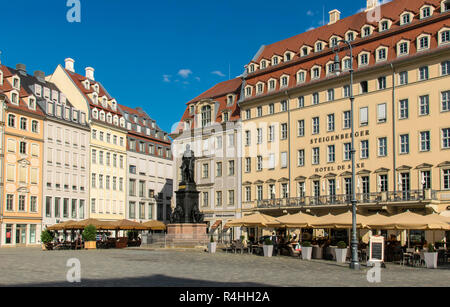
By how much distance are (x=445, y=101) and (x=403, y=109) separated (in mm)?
3743

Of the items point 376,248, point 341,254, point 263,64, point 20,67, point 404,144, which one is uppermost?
point 20,67

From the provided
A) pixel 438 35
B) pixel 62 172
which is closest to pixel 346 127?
pixel 438 35

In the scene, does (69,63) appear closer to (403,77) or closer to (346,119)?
(346,119)

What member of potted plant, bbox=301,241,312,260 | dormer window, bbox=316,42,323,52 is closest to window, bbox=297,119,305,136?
dormer window, bbox=316,42,323,52

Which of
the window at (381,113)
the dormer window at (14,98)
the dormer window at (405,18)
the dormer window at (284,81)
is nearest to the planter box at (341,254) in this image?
the window at (381,113)

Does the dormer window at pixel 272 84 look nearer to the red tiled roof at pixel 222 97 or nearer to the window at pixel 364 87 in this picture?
the red tiled roof at pixel 222 97

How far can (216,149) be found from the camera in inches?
2598

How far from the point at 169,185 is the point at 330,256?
5719 centimetres

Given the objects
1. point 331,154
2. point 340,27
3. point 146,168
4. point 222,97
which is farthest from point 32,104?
point 340,27

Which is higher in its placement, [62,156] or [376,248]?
[62,156]

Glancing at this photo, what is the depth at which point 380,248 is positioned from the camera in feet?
80.7

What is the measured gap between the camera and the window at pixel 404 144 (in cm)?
4804

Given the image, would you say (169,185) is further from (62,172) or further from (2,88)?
(2,88)

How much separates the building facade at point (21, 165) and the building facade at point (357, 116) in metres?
22.6
